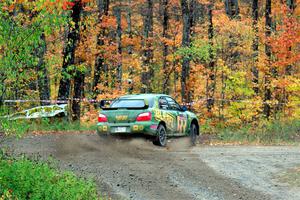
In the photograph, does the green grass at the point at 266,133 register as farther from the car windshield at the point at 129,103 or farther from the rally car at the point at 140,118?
the car windshield at the point at 129,103

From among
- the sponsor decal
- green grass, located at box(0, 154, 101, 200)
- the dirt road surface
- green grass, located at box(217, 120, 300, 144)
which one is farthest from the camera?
green grass, located at box(217, 120, 300, 144)

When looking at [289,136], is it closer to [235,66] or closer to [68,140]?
[235,66]

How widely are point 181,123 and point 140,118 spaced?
2.35 m

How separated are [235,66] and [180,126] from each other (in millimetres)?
9230

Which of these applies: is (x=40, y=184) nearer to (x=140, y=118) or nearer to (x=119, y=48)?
(x=140, y=118)

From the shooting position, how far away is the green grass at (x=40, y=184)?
32.0 feet

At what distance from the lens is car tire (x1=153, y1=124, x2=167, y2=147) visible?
17031mm

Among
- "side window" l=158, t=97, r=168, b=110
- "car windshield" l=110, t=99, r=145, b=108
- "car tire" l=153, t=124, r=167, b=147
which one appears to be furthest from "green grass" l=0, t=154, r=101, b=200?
"side window" l=158, t=97, r=168, b=110

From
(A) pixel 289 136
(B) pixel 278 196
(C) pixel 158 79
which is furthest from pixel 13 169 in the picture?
(C) pixel 158 79

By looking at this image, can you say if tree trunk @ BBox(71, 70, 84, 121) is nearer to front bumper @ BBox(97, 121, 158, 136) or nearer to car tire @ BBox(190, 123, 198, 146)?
car tire @ BBox(190, 123, 198, 146)

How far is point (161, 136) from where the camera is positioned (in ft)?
56.6

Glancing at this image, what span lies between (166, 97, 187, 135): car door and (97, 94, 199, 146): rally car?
132 mm

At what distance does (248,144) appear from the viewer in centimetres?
1953

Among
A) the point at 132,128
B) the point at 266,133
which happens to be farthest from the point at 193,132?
the point at 266,133
